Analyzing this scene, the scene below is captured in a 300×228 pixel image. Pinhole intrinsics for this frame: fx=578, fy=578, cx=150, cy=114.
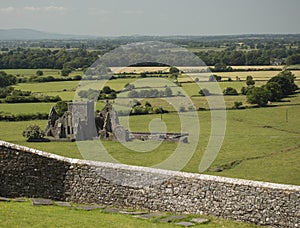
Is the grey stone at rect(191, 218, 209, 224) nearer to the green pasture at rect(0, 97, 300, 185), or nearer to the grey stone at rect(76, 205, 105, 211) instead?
the grey stone at rect(76, 205, 105, 211)

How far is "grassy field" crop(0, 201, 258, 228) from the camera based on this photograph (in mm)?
11812

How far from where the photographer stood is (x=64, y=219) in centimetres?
1236

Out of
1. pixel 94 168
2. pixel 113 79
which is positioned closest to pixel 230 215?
pixel 94 168

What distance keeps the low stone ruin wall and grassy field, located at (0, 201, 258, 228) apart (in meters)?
0.41

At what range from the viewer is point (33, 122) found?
66750 mm

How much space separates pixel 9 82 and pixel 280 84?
46.3 m

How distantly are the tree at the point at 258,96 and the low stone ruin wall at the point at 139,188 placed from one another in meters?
68.2

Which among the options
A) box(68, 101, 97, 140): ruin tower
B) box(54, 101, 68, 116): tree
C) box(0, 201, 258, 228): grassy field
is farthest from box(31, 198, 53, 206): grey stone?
box(54, 101, 68, 116): tree

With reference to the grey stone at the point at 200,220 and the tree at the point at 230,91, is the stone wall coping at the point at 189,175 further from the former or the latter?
the tree at the point at 230,91

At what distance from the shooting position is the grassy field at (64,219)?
38.8ft

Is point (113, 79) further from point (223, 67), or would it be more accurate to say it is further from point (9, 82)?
point (223, 67)

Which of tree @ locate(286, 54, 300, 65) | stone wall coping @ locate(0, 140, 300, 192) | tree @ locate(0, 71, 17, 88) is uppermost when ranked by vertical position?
stone wall coping @ locate(0, 140, 300, 192)

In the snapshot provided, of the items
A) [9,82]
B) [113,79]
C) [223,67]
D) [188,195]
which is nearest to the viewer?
[188,195]

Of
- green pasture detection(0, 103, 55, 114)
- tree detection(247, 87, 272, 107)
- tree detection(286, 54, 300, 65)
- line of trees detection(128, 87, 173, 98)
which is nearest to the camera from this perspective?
green pasture detection(0, 103, 55, 114)
